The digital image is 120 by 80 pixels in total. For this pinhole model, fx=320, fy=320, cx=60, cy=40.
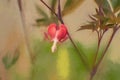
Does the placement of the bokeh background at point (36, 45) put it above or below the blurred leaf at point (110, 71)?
above

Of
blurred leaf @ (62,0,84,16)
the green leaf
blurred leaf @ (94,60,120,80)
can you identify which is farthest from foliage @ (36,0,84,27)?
blurred leaf @ (94,60,120,80)

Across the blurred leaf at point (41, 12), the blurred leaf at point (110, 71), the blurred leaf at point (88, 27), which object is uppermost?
the blurred leaf at point (41, 12)

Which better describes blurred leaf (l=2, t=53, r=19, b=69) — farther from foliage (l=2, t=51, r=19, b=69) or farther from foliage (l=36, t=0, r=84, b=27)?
foliage (l=36, t=0, r=84, b=27)

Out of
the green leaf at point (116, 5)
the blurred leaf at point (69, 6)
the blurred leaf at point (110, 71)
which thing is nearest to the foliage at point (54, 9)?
the blurred leaf at point (69, 6)

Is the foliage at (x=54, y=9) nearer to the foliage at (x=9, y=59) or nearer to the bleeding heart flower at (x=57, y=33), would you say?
the bleeding heart flower at (x=57, y=33)

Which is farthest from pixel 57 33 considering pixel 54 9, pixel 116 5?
pixel 116 5

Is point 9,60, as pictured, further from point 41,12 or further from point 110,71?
point 110,71

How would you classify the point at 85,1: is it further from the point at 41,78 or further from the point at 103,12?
the point at 41,78

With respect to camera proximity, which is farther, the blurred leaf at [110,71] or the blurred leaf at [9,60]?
the blurred leaf at [9,60]
